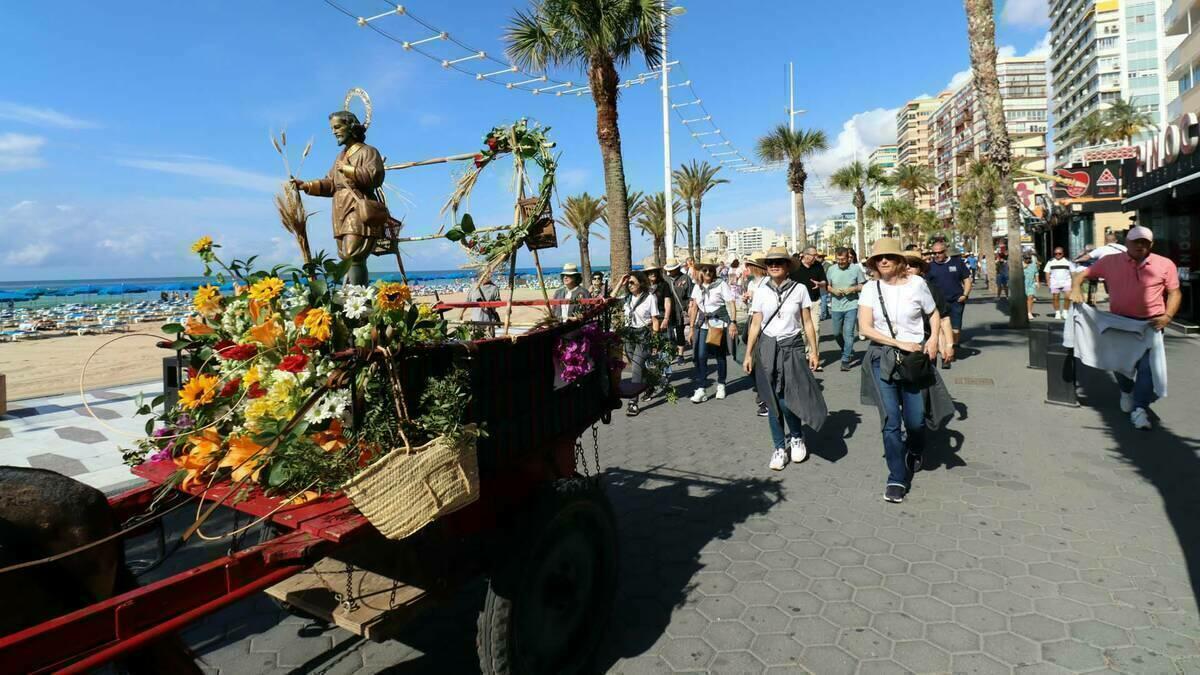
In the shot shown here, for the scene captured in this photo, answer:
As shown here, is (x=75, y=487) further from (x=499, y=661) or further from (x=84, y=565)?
(x=499, y=661)

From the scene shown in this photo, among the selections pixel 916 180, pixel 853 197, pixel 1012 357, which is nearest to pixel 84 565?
pixel 1012 357

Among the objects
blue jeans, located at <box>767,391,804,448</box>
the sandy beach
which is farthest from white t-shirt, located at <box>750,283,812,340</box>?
the sandy beach

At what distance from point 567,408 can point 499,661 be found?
3.74 feet

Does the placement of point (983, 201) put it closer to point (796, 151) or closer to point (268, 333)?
point (796, 151)

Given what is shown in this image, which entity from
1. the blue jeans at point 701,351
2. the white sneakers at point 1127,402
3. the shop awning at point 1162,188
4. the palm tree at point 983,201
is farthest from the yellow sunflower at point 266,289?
the palm tree at point 983,201

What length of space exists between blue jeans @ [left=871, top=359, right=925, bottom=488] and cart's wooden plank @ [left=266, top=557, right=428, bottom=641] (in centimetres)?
380

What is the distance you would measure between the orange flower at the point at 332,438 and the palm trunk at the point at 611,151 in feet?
36.4

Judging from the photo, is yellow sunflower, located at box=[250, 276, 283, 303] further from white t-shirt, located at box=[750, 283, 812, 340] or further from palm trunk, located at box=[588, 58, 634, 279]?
palm trunk, located at box=[588, 58, 634, 279]

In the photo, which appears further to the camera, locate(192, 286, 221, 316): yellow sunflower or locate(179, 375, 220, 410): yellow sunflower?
locate(192, 286, 221, 316): yellow sunflower

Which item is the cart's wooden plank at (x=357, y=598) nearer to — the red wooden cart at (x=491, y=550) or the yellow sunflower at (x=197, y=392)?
the red wooden cart at (x=491, y=550)

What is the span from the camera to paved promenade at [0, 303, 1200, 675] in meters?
3.01

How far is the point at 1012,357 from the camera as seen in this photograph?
1090 centimetres

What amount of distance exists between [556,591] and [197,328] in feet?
6.08

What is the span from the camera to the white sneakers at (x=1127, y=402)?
6.63 metres
